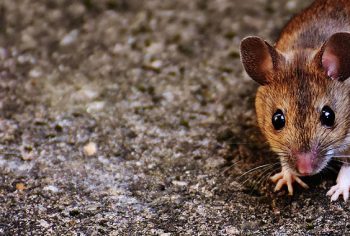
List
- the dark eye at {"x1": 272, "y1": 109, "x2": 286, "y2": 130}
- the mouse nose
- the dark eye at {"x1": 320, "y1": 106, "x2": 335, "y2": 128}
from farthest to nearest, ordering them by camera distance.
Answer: the dark eye at {"x1": 272, "y1": 109, "x2": 286, "y2": 130}
the dark eye at {"x1": 320, "y1": 106, "x2": 335, "y2": 128}
the mouse nose

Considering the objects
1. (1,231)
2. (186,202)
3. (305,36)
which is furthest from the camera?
(305,36)

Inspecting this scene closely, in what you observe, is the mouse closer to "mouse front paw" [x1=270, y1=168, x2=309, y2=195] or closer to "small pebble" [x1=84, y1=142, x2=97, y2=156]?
"mouse front paw" [x1=270, y1=168, x2=309, y2=195]

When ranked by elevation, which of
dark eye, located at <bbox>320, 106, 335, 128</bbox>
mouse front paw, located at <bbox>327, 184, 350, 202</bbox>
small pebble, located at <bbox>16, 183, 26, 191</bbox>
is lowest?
mouse front paw, located at <bbox>327, 184, 350, 202</bbox>

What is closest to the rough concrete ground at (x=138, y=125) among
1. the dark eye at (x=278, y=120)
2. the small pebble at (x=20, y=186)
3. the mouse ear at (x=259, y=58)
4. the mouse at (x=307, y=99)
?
the small pebble at (x=20, y=186)

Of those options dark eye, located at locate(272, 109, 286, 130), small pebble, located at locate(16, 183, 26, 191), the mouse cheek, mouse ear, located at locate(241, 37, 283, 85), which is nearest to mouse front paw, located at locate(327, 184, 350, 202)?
the mouse cheek

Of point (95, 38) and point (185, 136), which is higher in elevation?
point (95, 38)

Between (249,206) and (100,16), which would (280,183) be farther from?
(100,16)

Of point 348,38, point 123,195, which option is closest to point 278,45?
point 348,38
